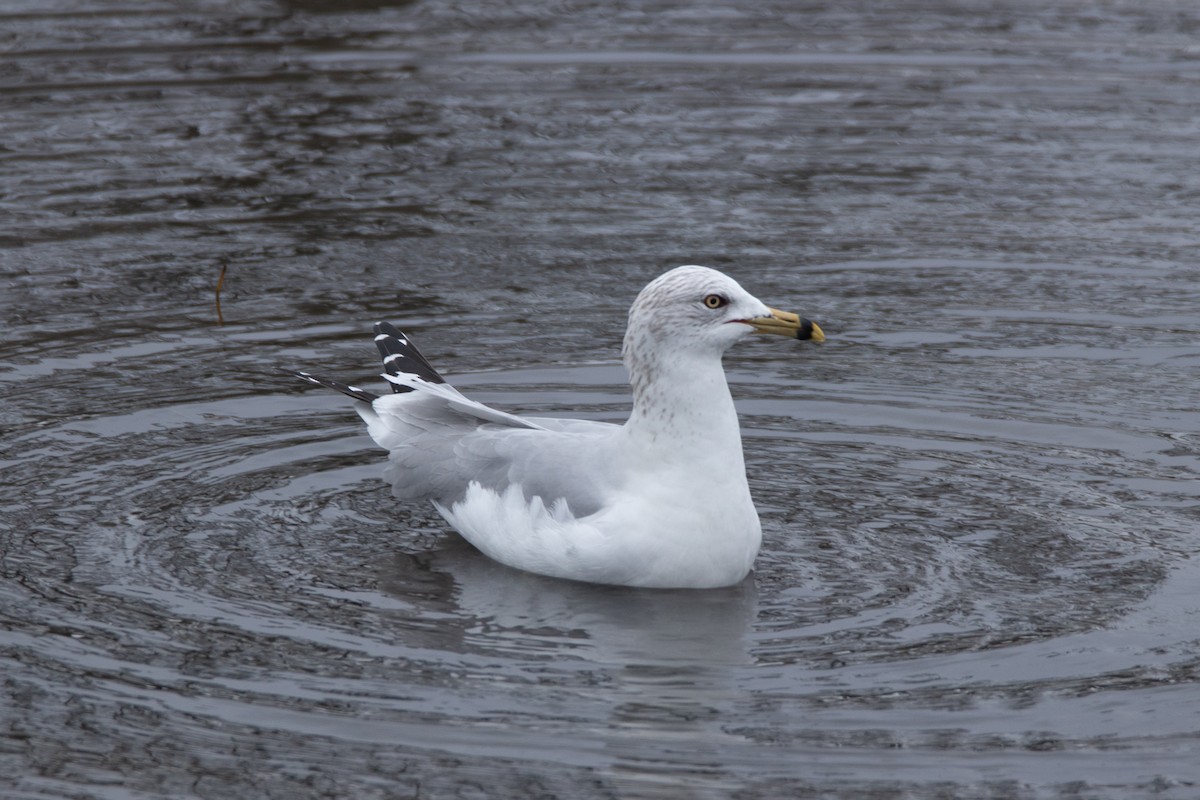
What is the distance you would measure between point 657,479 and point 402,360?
1997 millimetres

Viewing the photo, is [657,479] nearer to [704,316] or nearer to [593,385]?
[704,316]

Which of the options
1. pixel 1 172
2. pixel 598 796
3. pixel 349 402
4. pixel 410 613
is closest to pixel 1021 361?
pixel 349 402

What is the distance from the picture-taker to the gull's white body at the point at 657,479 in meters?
8.19

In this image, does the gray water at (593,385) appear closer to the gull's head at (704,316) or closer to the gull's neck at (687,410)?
the gull's neck at (687,410)

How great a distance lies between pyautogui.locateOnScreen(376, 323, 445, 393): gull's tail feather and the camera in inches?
378

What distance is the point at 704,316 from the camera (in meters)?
8.24

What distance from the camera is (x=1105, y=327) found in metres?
12.0

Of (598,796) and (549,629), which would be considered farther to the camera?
(549,629)

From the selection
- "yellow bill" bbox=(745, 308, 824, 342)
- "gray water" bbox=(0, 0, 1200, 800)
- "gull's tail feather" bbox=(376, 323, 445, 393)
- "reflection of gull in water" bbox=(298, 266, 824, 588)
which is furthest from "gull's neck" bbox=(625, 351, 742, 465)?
"gull's tail feather" bbox=(376, 323, 445, 393)

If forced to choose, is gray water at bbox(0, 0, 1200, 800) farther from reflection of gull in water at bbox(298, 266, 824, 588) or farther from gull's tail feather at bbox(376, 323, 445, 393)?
gull's tail feather at bbox(376, 323, 445, 393)

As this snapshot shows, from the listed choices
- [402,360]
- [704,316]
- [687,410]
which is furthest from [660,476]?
[402,360]

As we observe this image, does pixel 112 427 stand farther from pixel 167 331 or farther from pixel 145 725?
pixel 145 725

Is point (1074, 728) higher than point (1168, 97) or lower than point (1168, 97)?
lower

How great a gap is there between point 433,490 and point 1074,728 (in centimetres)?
340
